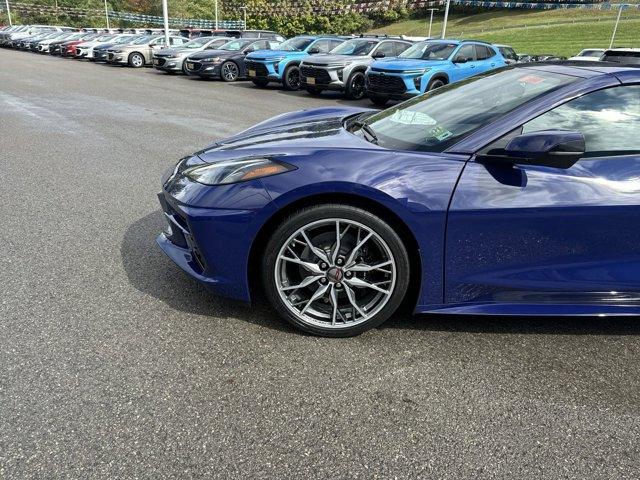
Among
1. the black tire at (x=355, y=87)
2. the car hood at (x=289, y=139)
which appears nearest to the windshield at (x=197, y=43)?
the black tire at (x=355, y=87)

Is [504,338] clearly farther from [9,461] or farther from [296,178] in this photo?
[9,461]

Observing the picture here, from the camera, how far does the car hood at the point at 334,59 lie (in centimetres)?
1345

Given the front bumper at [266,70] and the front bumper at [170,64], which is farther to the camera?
the front bumper at [170,64]

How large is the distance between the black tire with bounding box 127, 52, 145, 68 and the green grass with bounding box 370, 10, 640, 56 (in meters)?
32.3

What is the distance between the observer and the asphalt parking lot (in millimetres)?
1960

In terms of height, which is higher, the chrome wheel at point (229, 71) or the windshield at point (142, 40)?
the windshield at point (142, 40)

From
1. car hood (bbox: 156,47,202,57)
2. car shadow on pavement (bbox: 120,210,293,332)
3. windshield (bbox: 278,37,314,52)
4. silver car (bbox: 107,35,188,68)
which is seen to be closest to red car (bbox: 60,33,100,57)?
silver car (bbox: 107,35,188,68)

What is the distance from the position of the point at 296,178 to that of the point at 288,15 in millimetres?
72104

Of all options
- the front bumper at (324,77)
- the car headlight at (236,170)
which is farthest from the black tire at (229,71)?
the car headlight at (236,170)

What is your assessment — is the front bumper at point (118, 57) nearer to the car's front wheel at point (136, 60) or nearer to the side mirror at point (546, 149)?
the car's front wheel at point (136, 60)

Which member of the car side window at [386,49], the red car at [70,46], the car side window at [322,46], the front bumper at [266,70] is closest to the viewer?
the car side window at [386,49]

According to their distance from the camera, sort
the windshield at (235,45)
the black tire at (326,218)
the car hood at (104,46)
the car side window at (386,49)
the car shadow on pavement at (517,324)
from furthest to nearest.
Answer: the car hood at (104,46), the windshield at (235,45), the car side window at (386,49), the car shadow on pavement at (517,324), the black tire at (326,218)

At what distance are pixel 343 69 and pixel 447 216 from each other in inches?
460

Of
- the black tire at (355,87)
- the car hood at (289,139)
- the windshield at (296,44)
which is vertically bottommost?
the black tire at (355,87)
